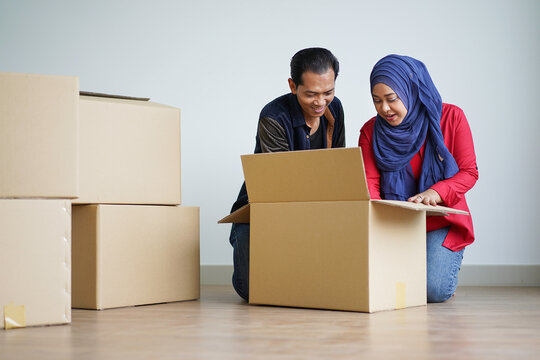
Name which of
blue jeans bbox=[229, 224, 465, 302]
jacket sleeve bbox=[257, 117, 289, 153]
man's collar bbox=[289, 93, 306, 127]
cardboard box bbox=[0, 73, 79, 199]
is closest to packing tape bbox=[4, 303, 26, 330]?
cardboard box bbox=[0, 73, 79, 199]

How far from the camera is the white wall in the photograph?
2.74 metres

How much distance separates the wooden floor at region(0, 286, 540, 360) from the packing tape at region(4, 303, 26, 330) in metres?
0.03

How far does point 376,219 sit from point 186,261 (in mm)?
682

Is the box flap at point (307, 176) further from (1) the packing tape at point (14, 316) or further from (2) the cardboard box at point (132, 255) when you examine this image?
(1) the packing tape at point (14, 316)

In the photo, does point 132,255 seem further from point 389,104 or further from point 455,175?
point 455,175

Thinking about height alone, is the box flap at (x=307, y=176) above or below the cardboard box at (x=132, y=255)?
above

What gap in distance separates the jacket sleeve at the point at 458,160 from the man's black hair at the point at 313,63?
1.34ft

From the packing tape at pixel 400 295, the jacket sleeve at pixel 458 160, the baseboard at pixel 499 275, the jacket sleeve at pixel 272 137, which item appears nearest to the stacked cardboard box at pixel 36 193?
the jacket sleeve at pixel 272 137

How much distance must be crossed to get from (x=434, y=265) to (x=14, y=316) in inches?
49.5

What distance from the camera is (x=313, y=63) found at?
6.77 feet

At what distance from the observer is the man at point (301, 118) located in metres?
2.07

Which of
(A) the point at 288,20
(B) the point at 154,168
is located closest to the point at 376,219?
(B) the point at 154,168

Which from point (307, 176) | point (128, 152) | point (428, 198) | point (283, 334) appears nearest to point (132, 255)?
point (128, 152)

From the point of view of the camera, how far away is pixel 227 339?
1.34 metres
